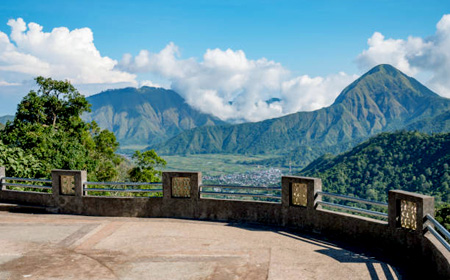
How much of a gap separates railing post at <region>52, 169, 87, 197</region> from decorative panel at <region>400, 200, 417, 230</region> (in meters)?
8.72

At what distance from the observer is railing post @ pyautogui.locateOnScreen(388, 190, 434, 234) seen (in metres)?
7.74

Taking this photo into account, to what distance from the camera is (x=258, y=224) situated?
Result: 1142 centimetres

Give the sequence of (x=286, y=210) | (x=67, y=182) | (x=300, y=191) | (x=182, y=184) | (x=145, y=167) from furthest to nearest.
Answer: (x=145, y=167), (x=67, y=182), (x=182, y=184), (x=286, y=210), (x=300, y=191)

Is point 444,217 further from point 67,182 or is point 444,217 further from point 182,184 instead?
point 67,182

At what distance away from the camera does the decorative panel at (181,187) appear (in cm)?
1202

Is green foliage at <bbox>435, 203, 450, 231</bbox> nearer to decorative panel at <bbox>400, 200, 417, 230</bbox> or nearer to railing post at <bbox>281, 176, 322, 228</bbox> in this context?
railing post at <bbox>281, 176, 322, 228</bbox>

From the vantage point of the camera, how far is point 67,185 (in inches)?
500

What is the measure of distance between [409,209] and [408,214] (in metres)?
0.12

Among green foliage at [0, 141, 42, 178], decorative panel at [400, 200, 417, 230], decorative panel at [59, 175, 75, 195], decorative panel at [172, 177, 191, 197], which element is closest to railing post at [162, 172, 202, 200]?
decorative panel at [172, 177, 191, 197]

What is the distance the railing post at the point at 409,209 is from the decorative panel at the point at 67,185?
890cm

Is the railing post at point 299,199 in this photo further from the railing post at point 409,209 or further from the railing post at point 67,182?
the railing post at point 67,182

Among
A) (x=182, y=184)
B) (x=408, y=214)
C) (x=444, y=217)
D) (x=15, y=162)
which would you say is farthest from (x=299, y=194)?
(x=444, y=217)

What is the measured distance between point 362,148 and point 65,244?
551 feet

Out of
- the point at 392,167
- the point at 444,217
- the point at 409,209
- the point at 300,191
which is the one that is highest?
the point at 300,191
